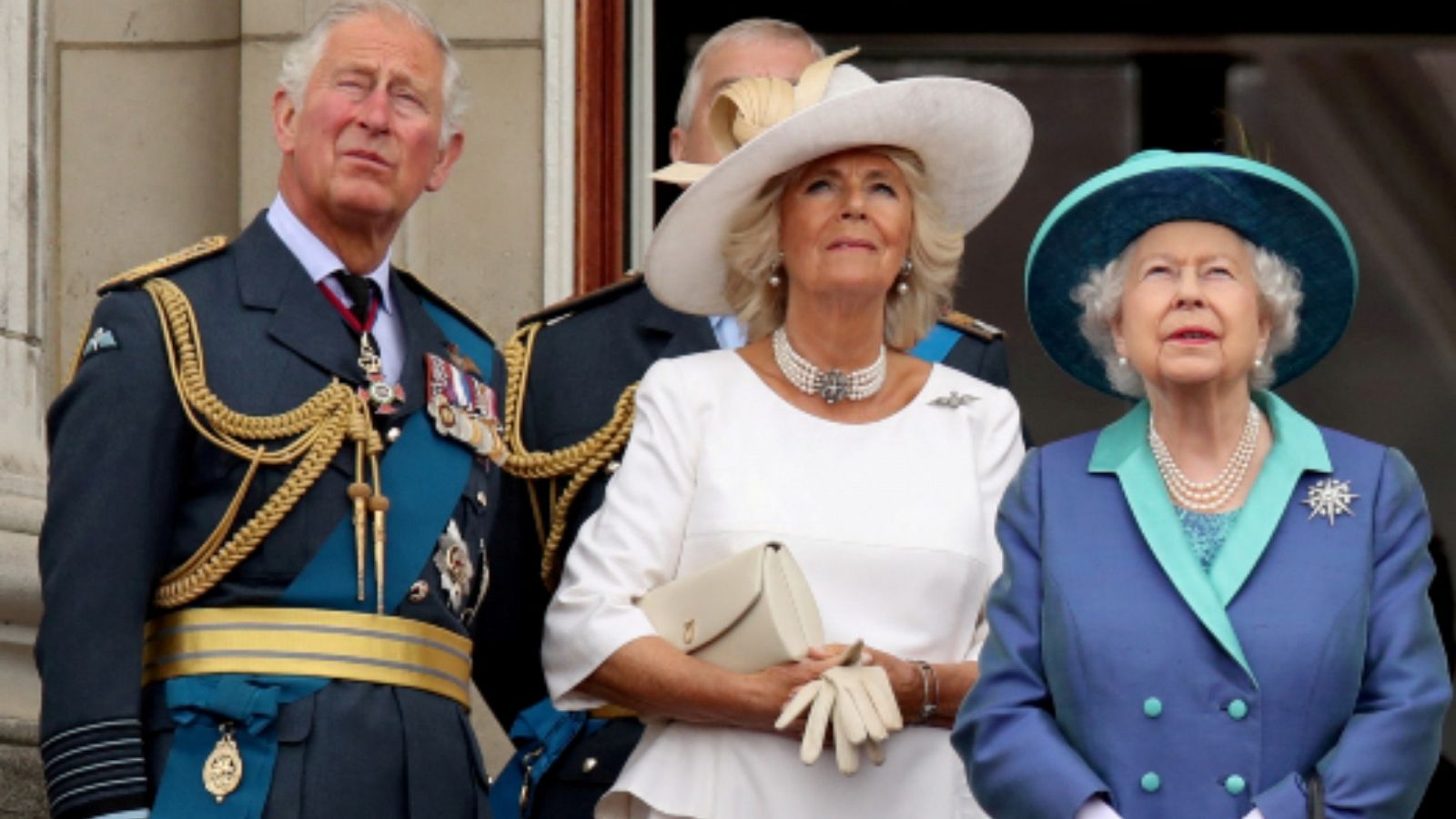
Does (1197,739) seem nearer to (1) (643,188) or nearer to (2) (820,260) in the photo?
(2) (820,260)

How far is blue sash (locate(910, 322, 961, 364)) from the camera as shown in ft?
18.2

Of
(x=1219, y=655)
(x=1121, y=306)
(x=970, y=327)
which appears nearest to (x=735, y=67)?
(x=970, y=327)

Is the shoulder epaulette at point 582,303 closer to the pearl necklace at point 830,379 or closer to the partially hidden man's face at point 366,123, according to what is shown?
the partially hidden man's face at point 366,123

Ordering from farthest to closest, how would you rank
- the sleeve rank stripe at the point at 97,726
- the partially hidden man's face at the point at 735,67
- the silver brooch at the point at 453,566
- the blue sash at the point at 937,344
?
1. the partially hidden man's face at the point at 735,67
2. the blue sash at the point at 937,344
3. the silver brooch at the point at 453,566
4. the sleeve rank stripe at the point at 97,726

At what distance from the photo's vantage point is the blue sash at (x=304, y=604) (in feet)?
15.3

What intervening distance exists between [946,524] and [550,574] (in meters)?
0.74

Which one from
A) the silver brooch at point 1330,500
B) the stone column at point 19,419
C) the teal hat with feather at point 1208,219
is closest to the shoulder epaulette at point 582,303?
the stone column at point 19,419

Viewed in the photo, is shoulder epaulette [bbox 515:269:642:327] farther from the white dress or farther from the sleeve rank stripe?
the sleeve rank stripe

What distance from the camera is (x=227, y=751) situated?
15.3 ft

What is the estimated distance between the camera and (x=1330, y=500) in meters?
4.36

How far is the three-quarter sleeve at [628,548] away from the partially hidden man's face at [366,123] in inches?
20.2

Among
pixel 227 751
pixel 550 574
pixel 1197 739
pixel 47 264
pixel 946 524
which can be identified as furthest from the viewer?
pixel 47 264

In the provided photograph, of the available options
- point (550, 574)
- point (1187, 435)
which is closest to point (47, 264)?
point (550, 574)

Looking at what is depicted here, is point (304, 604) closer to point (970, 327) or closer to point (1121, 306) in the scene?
point (1121, 306)
